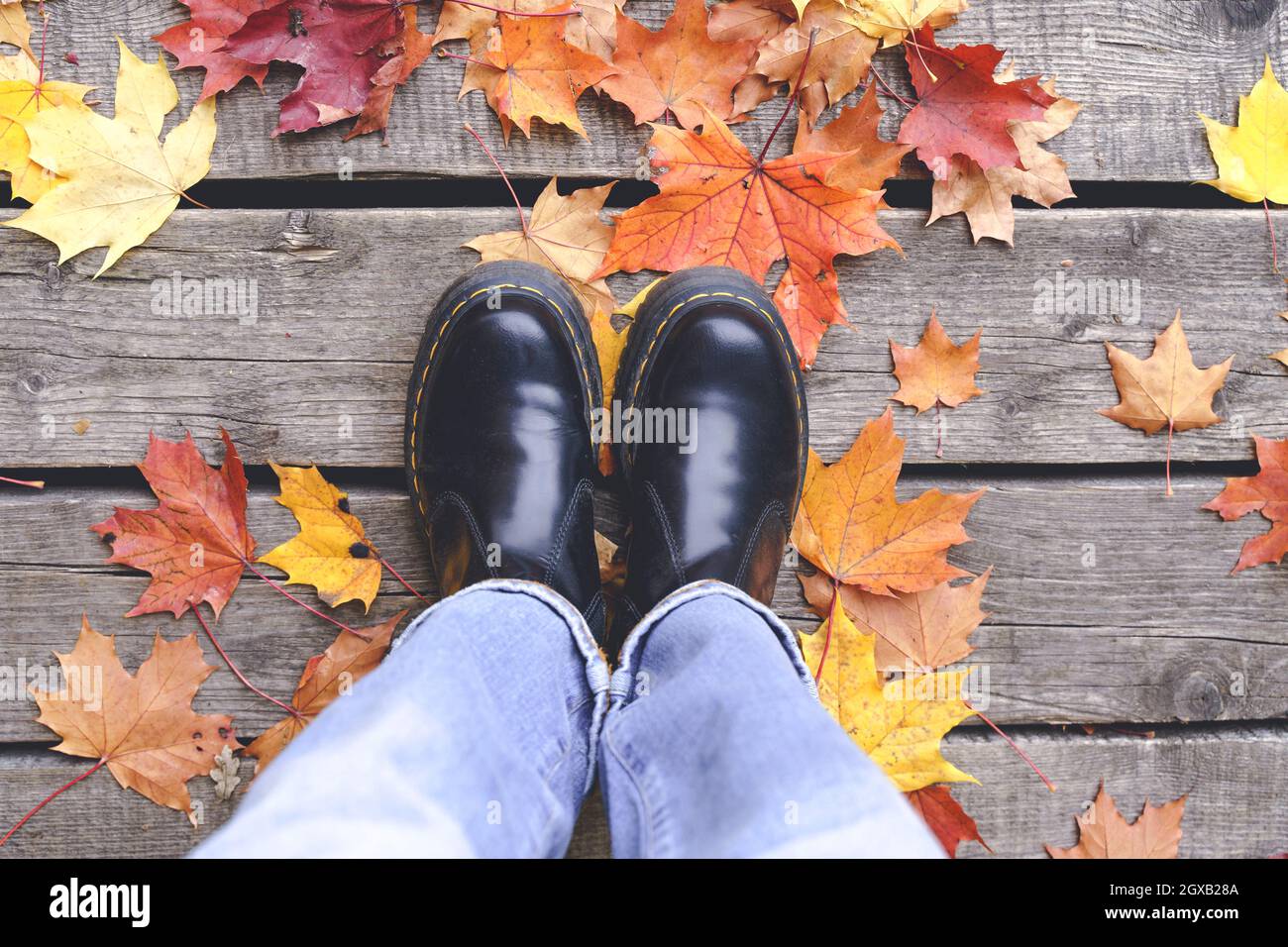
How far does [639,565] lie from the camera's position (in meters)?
1.05

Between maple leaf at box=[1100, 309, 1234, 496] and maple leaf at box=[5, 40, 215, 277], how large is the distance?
4.22ft

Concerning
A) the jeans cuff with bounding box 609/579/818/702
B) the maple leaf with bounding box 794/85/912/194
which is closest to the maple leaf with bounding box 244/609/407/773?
the jeans cuff with bounding box 609/579/818/702

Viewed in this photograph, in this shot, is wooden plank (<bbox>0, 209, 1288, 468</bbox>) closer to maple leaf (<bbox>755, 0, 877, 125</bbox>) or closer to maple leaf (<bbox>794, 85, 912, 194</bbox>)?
maple leaf (<bbox>794, 85, 912, 194</bbox>)

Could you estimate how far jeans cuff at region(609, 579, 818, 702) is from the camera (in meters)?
0.89

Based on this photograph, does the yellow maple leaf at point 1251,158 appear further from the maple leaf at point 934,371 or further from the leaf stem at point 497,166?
the leaf stem at point 497,166

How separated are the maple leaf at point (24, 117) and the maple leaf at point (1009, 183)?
1132mm

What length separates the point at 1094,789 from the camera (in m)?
1.17

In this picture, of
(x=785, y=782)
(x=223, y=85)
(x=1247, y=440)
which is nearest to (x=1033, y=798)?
(x=1247, y=440)

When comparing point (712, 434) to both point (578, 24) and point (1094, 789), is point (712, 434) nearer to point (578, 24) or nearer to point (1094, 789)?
point (578, 24)

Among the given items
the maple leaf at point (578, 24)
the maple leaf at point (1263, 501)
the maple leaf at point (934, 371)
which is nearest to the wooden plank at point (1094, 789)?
the maple leaf at point (1263, 501)

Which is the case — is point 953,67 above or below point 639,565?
above

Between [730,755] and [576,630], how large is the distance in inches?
11.3
